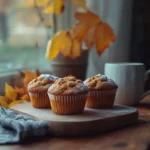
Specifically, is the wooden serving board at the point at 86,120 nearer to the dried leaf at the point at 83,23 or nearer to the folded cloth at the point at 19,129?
the folded cloth at the point at 19,129

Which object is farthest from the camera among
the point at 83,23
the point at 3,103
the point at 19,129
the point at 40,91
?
the point at 83,23

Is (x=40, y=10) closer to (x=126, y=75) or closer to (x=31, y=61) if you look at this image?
(x=31, y=61)

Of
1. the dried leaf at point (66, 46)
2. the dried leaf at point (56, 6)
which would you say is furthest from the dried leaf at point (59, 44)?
the dried leaf at point (56, 6)

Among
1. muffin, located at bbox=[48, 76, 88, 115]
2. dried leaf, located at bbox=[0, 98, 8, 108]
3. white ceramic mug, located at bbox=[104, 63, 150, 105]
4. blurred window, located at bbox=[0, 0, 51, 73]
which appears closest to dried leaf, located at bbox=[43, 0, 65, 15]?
blurred window, located at bbox=[0, 0, 51, 73]

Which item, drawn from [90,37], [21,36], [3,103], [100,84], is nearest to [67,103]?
[100,84]

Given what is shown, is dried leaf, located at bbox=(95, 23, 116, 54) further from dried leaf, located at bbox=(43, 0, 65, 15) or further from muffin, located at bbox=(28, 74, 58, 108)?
muffin, located at bbox=(28, 74, 58, 108)

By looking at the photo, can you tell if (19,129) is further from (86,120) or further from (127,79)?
(127,79)

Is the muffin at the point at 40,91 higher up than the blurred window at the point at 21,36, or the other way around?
the blurred window at the point at 21,36
